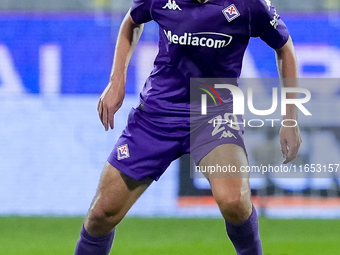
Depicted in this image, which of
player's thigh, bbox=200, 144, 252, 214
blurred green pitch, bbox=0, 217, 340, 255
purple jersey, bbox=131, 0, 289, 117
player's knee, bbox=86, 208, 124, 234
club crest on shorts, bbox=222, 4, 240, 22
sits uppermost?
club crest on shorts, bbox=222, 4, 240, 22

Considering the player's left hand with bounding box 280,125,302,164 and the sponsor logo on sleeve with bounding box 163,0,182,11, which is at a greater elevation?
the sponsor logo on sleeve with bounding box 163,0,182,11

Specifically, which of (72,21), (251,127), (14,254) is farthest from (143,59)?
(14,254)

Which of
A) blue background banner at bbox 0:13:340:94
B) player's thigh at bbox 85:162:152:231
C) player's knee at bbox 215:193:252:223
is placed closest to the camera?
player's knee at bbox 215:193:252:223

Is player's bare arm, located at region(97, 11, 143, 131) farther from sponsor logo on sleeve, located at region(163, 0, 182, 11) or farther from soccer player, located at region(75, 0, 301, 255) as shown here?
sponsor logo on sleeve, located at region(163, 0, 182, 11)

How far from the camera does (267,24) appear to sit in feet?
6.59

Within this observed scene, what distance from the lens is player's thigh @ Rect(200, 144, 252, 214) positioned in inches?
74.8

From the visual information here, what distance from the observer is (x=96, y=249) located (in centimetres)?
208

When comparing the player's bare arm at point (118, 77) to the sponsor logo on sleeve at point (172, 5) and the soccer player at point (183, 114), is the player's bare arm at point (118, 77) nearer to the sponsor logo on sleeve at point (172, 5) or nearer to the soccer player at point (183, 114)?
the soccer player at point (183, 114)

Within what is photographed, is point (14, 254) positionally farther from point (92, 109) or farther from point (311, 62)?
point (311, 62)

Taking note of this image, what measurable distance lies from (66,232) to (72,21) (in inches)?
70.9

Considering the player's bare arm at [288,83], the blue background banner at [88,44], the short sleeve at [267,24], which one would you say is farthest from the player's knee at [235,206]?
the blue background banner at [88,44]

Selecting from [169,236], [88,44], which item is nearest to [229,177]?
[169,236]

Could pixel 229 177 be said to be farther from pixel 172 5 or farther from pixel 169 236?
pixel 169 236

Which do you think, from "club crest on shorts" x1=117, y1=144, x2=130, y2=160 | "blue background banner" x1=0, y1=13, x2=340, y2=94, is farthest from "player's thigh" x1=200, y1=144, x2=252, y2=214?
"blue background banner" x1=0, y1=13, x2=340, y2=94
